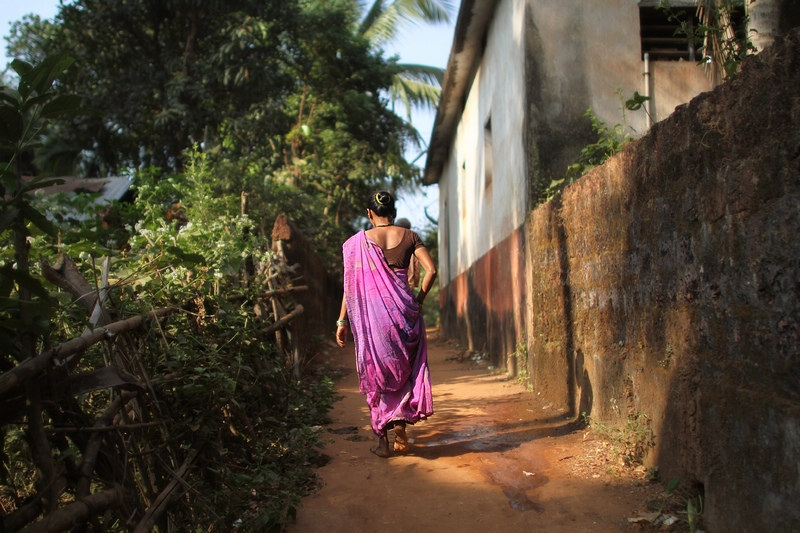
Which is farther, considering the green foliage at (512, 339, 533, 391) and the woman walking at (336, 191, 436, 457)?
the green foliage at (512, 339, 533, 391)

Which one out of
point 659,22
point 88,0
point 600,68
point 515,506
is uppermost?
point 88,0

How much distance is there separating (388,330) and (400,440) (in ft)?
2.28

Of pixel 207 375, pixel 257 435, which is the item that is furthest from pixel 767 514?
pixel 257 435

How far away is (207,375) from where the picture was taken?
3.06 metres

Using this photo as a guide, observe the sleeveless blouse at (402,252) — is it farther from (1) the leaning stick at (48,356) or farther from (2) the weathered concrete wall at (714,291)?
(1) the leaning stick at (48,356)

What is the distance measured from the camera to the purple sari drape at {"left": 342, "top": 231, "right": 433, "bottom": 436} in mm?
4168

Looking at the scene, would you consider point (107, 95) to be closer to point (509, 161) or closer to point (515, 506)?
point (509, 161)

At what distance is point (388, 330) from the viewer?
4.19m

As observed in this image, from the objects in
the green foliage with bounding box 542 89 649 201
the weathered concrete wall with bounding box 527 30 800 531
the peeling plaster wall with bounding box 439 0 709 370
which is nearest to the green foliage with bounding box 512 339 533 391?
the peeling plaster wall with bounding box 439 0 709 370

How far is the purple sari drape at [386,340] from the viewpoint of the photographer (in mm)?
4168

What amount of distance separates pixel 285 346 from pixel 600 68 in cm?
429

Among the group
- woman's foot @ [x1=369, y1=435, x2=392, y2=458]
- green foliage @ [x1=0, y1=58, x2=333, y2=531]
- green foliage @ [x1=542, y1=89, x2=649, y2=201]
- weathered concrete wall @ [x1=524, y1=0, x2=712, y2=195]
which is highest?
weathered concrete wall @ [x1=524, y1=0, x2=712, y2=195]

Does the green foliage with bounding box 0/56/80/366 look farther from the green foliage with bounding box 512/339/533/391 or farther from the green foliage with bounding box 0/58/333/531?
the green foliage with bounding box 512/339/533/391

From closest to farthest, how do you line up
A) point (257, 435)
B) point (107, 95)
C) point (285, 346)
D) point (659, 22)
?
point (257, 435) < point (285, 346) < point (659, 22) < point (107, 95)
